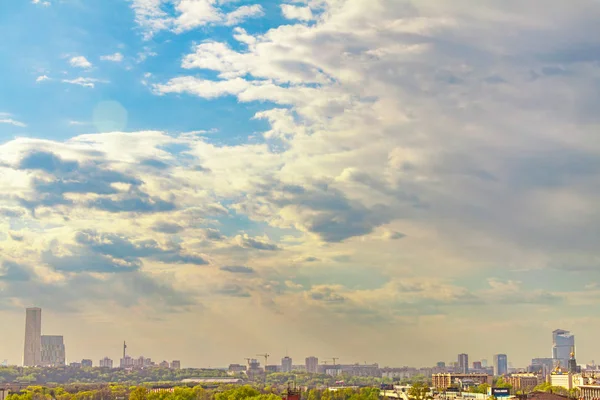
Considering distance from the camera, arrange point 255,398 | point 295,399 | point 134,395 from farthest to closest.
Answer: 1. point 134,395
2. point 255,398
3. point 295,399

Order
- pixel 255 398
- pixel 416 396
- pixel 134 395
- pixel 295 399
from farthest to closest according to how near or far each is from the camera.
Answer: pixel 134 395 < pixel 416 396 < pixel 255 398 < pixel 295 399

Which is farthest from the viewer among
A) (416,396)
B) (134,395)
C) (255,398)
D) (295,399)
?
(134,395)

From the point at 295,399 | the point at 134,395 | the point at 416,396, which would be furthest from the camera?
the point at 134,395

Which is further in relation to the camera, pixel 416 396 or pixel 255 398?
pixel 416 396

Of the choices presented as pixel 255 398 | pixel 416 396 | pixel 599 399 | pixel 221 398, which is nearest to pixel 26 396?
pixel 221 398

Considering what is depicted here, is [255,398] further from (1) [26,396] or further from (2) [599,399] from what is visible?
(2) [599,399]

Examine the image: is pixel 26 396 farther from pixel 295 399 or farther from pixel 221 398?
pixel 295 399

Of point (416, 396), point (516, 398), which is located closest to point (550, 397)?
point (516, 398)

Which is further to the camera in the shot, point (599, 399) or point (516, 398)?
point (599, 399)

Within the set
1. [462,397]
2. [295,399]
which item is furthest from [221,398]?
[295,399]
